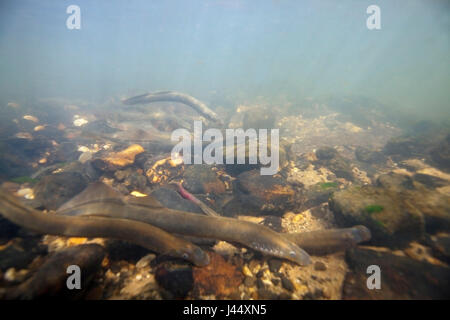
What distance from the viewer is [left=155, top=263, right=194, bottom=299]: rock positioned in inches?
104

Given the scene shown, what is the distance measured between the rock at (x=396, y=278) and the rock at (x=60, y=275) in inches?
148

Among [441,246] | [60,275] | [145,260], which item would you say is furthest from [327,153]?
[60,275]

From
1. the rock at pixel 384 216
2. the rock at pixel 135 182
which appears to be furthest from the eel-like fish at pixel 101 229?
the rock at pixel 384 216

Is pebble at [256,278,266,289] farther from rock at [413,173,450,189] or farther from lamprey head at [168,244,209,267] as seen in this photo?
rock at [413,173,450,189]

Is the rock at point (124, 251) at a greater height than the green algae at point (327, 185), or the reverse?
the green algae at point (327, 185)

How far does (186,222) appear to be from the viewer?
343cm

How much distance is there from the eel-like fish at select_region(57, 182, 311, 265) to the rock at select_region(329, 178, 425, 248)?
5.08ft

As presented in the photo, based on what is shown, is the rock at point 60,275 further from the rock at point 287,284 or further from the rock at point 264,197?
the rock at point 264,197

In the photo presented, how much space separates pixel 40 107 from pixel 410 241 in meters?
26.1

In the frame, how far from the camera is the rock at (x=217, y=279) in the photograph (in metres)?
2.78

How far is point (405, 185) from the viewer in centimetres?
487

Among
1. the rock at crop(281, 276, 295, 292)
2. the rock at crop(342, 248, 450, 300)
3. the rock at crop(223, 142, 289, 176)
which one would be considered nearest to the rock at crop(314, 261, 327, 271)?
the rock at crop(342, 248, 450, 300)

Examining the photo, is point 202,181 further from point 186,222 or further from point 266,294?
point 266,294
